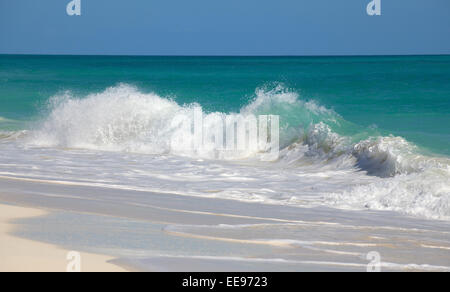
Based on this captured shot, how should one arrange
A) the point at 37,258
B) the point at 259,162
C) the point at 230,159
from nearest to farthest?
the point at 37,258, the point at 259,162, the point at 230,159

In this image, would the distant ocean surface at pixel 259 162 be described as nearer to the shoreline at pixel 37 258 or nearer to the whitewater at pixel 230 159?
the whitewater at pixel 230 159

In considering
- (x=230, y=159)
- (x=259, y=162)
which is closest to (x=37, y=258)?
(x=259, y=162)

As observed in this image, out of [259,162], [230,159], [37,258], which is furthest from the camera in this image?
[230,159]

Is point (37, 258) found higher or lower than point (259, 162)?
lower

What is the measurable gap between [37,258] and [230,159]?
29.0 feet

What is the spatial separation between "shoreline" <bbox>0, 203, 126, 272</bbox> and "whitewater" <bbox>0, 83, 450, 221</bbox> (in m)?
3.59

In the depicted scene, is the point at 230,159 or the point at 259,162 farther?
the point at 230,159

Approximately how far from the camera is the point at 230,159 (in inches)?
552

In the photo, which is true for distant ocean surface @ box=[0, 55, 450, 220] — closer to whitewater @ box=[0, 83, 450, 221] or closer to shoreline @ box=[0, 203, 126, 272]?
whitewater @ box=[0, 83, 450, 221]

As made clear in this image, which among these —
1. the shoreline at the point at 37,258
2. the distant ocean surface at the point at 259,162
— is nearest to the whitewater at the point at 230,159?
the distant ocean surface at the point at 259,162

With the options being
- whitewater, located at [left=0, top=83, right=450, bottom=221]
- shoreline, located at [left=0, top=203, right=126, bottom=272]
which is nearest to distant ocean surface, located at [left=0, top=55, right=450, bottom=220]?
whitewater, located at [left=0, top=83, right=450, bottom=221]

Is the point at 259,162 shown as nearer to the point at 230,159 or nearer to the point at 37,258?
the point at 230,159

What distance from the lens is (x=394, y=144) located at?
488 inches

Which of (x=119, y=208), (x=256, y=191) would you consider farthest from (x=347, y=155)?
(x=119, y=208)
